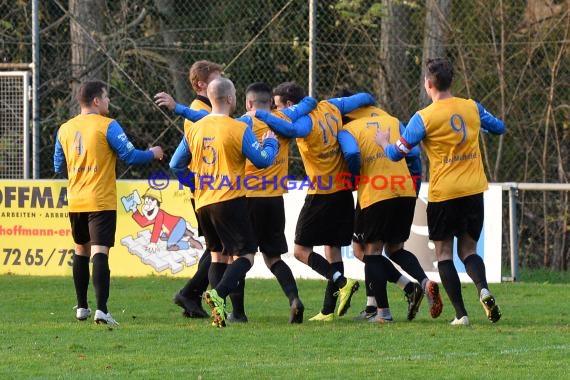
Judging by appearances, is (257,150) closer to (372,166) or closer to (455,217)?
(372,166)

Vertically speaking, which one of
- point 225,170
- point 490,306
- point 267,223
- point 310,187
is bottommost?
point 490,306

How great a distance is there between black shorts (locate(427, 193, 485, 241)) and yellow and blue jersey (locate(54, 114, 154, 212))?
7.60 ft

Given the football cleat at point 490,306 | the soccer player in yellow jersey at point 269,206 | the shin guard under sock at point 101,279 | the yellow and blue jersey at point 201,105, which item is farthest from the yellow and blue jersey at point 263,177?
the football cleat at point 490,306

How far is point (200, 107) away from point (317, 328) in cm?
218

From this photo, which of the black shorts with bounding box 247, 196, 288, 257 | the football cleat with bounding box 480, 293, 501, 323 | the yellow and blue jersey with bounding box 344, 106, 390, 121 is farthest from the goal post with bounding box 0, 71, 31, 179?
the football cleat with bounding box 480, 293, 501, 323

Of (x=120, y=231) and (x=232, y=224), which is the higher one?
(x=232, y=224)

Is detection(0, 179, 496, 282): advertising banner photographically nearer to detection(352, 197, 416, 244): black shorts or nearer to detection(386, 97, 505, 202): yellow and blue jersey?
detection(352, 197, 416, 244): black shorts

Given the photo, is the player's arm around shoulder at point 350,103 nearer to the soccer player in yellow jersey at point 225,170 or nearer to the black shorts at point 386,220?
the black shorts at point 386,220

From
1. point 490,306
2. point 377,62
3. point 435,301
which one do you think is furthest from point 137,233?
point 490,306

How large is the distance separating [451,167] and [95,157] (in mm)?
2851

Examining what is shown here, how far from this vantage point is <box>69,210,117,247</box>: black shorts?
10141 millimetres

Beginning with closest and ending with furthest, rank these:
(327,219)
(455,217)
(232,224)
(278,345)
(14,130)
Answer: (278,345), (232,224), (455,217), (327,219), (14,130)

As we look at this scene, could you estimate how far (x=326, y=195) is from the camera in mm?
10320

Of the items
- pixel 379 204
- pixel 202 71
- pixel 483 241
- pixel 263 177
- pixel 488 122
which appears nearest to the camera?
pixel 488 122
